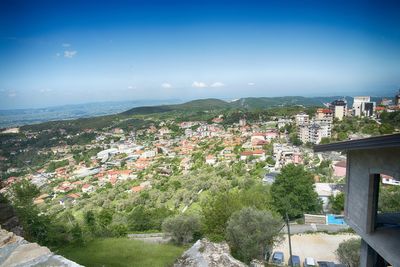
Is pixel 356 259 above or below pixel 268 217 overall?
below

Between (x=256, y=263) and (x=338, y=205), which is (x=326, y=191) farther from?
(x=256, y=263)

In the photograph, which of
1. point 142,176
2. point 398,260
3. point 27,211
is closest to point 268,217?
point 398,260

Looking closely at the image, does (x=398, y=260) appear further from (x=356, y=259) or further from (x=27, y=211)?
(x=27, y=211)

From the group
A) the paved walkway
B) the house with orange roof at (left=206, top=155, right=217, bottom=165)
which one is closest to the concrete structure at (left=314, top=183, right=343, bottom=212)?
the paved walkway

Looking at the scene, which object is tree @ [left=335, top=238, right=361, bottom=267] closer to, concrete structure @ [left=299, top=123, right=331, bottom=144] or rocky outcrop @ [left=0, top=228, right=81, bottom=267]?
rocky outcrop @ [left=0, top=228, right=81, bottom=267]

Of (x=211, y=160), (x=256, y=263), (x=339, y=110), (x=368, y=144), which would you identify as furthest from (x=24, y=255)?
(x=339, y=110)

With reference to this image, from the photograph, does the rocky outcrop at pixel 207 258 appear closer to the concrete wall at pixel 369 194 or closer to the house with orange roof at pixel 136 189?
the concrete wall at pixel 369 194
